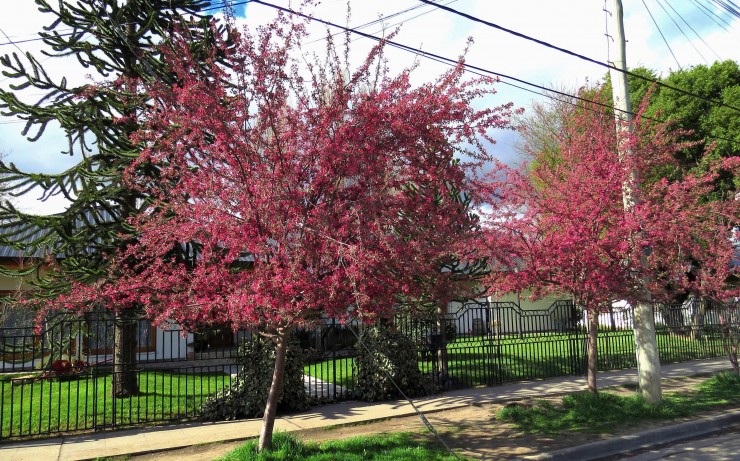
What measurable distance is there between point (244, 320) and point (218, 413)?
4135 mm

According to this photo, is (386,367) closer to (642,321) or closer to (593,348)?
(593,348)

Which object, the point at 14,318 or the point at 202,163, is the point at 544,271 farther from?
the point at 14,318

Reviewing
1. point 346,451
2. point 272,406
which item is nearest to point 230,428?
point 272,406

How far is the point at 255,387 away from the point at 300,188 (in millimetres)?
4814

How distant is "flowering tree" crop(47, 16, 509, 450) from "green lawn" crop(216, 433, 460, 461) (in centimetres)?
26

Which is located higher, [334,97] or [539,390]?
[334,97]

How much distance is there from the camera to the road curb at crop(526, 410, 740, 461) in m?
7.02

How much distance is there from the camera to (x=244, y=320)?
5770mm

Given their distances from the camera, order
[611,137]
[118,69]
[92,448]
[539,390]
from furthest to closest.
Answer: [539,390], [118,69], [611,137], [92,448]

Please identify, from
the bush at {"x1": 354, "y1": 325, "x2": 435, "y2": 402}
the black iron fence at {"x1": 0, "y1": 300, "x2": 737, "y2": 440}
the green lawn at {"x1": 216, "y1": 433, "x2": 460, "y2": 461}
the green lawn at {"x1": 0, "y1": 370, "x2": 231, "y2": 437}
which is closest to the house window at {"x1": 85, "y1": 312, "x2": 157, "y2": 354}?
the black iron fence at {"x1": 0, "y1": 300, "x2": 737, "y2": 440}

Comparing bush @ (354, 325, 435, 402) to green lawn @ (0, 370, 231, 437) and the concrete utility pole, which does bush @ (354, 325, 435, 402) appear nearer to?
green lawn @ (0, 370, 231, 437)

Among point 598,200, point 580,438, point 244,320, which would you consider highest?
point 598,200

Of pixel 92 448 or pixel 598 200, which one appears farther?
pixel 598 200

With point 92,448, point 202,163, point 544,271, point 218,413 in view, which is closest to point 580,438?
point 544,271
